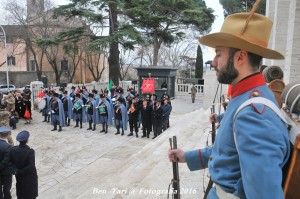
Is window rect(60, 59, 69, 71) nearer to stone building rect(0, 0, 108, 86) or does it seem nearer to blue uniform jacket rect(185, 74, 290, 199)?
→ stone building rect(0, 0, 108, 86)

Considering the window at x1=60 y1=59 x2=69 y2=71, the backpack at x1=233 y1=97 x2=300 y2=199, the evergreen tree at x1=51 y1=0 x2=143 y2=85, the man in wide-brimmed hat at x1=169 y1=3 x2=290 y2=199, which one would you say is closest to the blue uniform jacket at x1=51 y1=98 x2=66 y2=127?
the evergreen tree at x1=51 y1=0 x2=143 y2=85

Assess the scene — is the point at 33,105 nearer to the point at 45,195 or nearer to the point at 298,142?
the point at 45,195

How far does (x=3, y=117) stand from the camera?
26.9 feet

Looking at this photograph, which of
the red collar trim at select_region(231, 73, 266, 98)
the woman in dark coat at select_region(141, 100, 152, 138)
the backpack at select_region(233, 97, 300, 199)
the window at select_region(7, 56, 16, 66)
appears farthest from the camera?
the window at select_region(7, 56, 16, 66)

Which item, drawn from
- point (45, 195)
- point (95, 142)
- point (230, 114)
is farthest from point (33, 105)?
point (230, 114)

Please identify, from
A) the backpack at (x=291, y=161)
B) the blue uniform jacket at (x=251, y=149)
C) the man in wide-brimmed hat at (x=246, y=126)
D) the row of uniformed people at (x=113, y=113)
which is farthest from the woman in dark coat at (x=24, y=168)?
the row of uniformed people at (x=113, y=113)

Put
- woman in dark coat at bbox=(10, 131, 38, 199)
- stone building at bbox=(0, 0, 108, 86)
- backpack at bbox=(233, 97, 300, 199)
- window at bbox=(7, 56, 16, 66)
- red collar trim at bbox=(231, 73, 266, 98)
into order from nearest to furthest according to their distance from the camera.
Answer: backpack at bbox=(233, 97, 300, 199) < red collar trim at bbox=(231, 73, 266, 98) < woman in dark coat at bbox=(10, 131, 38, 199) < stone building at bbox=(0, 0, 108, 86) < window at bbox=(7, 56, 16, 66)

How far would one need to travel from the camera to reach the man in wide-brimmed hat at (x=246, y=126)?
128 centimetres

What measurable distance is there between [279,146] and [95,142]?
10.4 metres

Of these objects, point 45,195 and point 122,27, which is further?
point 122,27

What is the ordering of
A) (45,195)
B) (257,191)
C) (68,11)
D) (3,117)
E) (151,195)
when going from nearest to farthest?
(257,191) < (151,195) < (45,195) < (3,117) < (68,11)

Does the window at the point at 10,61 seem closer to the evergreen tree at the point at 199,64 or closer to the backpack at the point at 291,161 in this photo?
the evergreen tree at the point at 199,64

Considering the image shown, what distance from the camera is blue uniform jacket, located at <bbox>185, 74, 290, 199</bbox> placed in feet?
4.17

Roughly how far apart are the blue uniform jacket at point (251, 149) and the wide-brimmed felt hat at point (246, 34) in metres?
0.16
